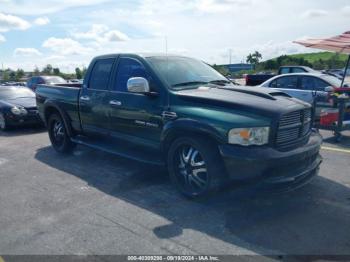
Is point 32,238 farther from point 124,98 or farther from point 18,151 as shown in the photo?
point 18,151

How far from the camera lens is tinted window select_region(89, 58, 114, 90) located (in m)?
5.90

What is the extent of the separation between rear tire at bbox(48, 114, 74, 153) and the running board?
2.30 ft

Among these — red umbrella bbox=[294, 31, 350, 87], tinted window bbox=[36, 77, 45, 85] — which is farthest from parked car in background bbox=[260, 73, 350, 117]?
tinted window bbox=[36, 77, 45, 85]

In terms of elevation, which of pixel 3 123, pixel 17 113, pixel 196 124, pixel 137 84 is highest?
pixel 137 84

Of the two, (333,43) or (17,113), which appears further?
(17,113)

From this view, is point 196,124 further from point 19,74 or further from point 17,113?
point 19,74

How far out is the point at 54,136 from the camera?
7.53m

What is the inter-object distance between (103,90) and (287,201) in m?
3.32

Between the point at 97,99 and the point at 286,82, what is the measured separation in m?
6.53

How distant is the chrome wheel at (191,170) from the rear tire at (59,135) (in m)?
3.29

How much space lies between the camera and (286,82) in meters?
10.5

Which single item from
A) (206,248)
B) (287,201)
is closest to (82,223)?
(206,248)

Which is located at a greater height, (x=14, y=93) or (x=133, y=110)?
(x=133, y=110)

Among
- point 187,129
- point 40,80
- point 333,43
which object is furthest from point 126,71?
point 40,80
